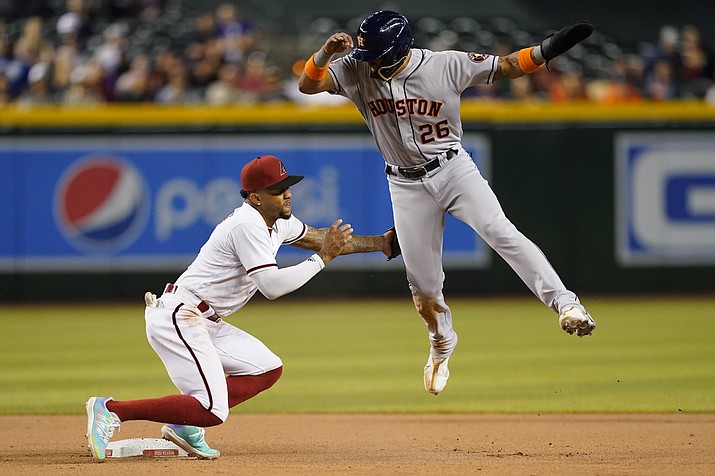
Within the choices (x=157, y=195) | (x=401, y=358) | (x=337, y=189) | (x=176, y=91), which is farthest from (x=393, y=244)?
(x=176, y=91)

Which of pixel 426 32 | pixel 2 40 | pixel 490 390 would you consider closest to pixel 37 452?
pixel 490 390

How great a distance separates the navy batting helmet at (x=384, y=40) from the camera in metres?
6.01

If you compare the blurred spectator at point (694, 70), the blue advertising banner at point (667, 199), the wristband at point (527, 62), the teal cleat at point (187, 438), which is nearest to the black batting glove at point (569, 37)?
Answer: the wristband at point (527, 62)

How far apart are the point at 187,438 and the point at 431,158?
2041mm

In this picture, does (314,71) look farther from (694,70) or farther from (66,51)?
(694,70)

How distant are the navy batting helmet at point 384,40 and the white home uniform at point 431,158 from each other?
5.7 inches

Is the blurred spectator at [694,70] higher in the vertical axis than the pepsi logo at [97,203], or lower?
higher

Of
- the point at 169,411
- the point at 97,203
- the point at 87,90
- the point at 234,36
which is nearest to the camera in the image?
the point at 169,411

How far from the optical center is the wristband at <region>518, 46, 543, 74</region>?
19.4ft

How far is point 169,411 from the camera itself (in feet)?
18.1

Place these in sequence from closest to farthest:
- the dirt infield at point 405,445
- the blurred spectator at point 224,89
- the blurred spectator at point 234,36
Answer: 1. the dirt infield at point 405,445
2. the blurred spectator at point 224,89
3. the blurred spectator at point 234,36

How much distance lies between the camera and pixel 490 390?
28.2ft

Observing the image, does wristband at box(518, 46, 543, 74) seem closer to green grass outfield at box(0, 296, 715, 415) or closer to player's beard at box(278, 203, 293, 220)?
player's beard at box(278, 203, 293, 220)

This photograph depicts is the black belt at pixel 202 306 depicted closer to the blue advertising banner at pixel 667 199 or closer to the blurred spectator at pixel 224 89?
the blurred spectator at pixel 224 89
